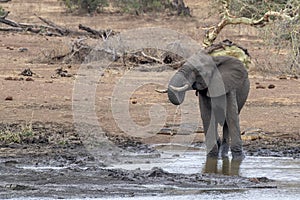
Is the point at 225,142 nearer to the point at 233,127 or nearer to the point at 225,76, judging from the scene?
the point at 233,127

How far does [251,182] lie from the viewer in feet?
26.6

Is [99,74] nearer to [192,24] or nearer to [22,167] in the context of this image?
[22,167]

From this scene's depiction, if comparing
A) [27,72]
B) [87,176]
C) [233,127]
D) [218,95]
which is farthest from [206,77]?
[27,72]

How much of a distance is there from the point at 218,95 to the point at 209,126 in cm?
38

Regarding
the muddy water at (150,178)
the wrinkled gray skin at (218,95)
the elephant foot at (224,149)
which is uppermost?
the wrinkled gray skin at (218,95)

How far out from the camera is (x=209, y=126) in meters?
9.64

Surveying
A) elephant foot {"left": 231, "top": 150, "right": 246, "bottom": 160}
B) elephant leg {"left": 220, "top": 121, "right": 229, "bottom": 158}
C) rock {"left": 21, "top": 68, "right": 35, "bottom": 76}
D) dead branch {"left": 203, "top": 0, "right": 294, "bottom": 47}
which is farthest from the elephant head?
rock {"left": 21, "top": 68, "right": 35, "bottom": 76}

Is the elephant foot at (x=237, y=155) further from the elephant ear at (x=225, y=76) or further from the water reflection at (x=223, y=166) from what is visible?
the elephant ear at (x=225, y=76)

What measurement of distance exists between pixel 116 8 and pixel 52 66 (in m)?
13.9

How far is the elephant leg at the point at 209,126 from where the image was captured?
959cm

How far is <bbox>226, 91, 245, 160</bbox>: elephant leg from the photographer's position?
9.62 metres

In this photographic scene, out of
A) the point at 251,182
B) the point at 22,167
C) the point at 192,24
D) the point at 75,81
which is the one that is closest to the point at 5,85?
the point at 75,81

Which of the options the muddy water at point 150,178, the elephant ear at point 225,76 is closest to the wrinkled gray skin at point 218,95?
the elephant ear at point 225,76

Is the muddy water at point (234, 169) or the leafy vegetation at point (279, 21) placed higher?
Answer: the leafy vegetation at point (279, 21)
